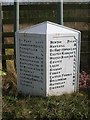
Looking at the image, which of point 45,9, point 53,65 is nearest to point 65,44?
point 53,65

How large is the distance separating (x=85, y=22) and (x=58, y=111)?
3.83 metres

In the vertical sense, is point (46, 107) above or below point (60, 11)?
below

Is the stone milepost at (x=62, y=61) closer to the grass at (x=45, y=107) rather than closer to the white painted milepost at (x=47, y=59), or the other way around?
the white painted milepost at (x=47, y=59)

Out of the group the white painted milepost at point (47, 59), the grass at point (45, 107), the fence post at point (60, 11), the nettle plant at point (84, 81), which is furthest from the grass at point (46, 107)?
the fence post at point (60, 11)

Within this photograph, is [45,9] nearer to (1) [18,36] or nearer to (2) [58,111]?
(1) [18,36]

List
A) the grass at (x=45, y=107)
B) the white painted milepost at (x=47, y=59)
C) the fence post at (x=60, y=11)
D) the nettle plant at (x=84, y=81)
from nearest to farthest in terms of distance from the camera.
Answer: the grass at (x=45, y=107)
the white painted milepost at (x=47, y=59)
the nettle plant at (x=84, y=81)
the fence post at (x=60, y=11)

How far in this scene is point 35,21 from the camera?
309 inches

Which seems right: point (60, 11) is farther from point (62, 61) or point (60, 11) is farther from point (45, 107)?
Answer: point (45, 107)

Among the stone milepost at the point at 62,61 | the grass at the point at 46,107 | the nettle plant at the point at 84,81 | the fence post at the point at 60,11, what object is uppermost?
the fence post at the point at 60,11

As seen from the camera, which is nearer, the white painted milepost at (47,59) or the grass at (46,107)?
the grass at (46,107)

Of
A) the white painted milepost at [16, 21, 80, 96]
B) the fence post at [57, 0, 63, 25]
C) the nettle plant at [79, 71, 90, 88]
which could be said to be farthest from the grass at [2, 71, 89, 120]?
the fence post at [57, 0, 63, 25]

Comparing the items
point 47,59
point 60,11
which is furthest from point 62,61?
point 60,11

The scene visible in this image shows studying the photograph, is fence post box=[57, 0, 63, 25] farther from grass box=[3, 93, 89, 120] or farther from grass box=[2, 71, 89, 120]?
grass box=[3, 93, 89, 120]

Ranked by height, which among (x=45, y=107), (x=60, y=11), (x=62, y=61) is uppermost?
(x=60, y=11)
